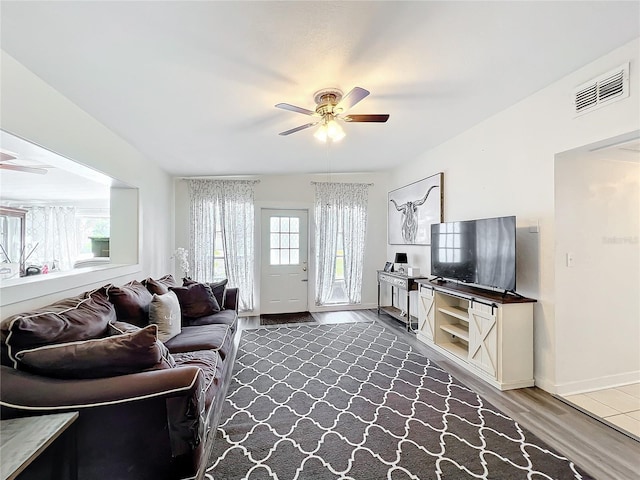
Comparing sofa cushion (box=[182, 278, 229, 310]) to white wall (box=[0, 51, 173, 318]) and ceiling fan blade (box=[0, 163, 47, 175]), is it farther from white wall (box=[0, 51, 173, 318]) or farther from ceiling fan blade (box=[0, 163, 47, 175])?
ceiling fan blade (box=[0, 163, 47, 175])

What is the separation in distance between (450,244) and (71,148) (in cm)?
390

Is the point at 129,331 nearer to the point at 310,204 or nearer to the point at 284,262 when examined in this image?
the point at 284,262

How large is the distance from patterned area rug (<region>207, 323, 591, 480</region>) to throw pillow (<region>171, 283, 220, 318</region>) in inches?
27.8

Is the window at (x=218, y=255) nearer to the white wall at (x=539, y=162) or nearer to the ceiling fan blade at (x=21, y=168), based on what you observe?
the ceiling fan blade at (x=21, y=168)

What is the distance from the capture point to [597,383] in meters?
2.73

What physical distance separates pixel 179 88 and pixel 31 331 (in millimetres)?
1926

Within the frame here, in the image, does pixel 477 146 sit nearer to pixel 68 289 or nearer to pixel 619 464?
pixel 619 464

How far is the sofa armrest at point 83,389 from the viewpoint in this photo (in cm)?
138

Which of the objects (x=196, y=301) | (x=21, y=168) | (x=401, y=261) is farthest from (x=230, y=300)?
(x=21, y=168)

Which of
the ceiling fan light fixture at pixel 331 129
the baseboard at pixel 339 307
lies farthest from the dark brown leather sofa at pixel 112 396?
the baseboard at pixel 339 307

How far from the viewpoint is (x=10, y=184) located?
5.01m

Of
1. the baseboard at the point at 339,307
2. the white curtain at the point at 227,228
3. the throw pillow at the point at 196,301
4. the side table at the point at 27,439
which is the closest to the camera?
the side table at the point at 27,439

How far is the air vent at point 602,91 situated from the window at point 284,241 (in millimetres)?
4223

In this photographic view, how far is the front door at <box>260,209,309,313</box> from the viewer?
18.3ft
